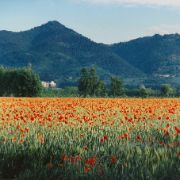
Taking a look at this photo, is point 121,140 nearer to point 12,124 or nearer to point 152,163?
point 152,163

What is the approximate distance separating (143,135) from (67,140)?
1.90 metres

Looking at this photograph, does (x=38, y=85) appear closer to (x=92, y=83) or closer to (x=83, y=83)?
(x=83, y=83)

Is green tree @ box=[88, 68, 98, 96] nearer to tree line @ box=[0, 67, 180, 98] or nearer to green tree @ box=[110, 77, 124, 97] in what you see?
tree line @ box=[0, 67, 180, 98]

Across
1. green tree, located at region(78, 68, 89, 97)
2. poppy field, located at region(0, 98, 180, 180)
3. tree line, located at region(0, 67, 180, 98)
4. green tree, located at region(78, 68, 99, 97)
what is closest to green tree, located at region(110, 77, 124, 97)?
tree line, located at region(0, 67, 180, 98)

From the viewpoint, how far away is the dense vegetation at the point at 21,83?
71625 mm

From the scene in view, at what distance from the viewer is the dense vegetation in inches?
2820

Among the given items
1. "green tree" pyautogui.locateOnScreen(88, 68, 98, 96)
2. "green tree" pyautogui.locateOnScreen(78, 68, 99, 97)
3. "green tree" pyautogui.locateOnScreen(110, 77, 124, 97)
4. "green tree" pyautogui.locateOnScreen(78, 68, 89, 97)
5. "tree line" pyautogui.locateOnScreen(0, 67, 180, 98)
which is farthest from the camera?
"green tree" pyautogui.locateOnScreen(110, 77, 124, 97)

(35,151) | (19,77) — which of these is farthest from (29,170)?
(19,77)

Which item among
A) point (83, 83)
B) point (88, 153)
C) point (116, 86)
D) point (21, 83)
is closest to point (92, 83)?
point (83, 83)

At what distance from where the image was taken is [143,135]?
11.2 m

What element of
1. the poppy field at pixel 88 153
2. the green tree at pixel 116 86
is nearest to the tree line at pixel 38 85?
the green tree at pixel 116 86

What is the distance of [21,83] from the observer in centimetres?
7644

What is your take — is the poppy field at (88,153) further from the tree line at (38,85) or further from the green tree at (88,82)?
the green tree at (88,82)

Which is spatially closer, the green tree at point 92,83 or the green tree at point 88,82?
the green tree at point 88,82
